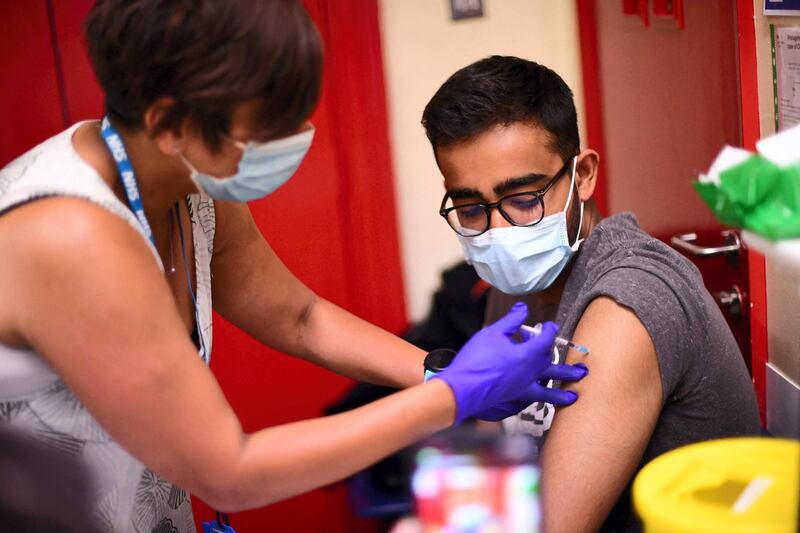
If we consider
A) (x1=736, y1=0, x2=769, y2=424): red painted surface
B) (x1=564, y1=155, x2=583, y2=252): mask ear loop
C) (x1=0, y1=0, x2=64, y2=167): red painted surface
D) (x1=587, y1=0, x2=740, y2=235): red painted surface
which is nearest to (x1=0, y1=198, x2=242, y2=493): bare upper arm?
(x1=564, y1=155, x2=583, y2=252): mask ear loop

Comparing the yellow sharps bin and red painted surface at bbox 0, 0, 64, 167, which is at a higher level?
red painted surface at bbox 0, 0, 64, 167

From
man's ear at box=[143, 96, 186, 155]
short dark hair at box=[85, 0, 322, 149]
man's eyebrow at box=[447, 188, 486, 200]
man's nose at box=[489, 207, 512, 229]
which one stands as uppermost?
short dark hair at box=[85, 0, 322, 149]

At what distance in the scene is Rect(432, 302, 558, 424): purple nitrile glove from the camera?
4.31 ft

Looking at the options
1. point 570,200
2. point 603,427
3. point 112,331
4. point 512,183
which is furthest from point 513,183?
point 112,331

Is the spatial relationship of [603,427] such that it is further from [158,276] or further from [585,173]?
[158,276]

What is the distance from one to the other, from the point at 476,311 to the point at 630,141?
0.70 m

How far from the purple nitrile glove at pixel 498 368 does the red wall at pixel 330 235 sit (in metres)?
1.23

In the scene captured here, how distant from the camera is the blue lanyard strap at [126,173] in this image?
1284mm

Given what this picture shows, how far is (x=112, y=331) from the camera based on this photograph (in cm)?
113

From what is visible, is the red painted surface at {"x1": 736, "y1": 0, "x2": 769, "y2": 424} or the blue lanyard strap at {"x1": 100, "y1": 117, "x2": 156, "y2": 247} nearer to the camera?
the blue lanyard strap at {"x1": 100, "y1": 117, "x2": 156, "y2": 247}

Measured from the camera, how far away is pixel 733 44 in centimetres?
245

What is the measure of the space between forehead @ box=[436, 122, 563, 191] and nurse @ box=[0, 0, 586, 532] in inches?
15.6

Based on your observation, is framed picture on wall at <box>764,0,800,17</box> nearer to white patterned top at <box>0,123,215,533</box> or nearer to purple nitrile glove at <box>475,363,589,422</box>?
purple nitrile glove at <box>475,363,589,422</box>

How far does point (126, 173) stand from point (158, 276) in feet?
0.61
